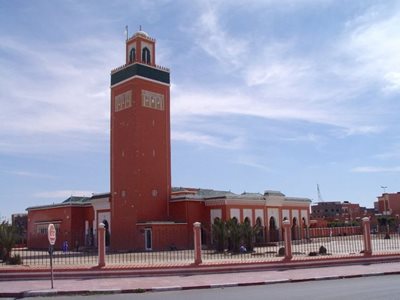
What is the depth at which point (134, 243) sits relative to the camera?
39.1m

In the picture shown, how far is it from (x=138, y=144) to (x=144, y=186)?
3.64 meters

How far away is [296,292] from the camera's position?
12086mm

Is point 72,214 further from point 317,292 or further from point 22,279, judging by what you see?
point 317,292

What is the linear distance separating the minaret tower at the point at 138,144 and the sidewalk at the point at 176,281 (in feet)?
74.2

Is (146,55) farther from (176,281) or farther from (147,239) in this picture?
(176,281)

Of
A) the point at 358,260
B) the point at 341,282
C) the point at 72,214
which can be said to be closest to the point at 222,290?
the point at 341,282

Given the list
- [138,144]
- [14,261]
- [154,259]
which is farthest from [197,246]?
[138,144]

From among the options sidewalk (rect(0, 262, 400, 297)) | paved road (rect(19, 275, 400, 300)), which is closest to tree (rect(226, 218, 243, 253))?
sidewalk (rect(0, 262, 400, 297))

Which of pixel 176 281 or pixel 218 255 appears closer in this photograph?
pixel 176 281

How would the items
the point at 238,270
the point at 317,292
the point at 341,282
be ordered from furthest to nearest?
the point at 238,270 → the point at 341,282 → the point at 317,292

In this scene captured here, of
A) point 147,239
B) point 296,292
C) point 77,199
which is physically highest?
point 77,199

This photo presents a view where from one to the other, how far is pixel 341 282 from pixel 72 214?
120ft

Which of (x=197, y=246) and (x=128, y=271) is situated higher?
(x=197, y=246)

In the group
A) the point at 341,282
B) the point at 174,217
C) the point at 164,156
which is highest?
the point at 164,156
